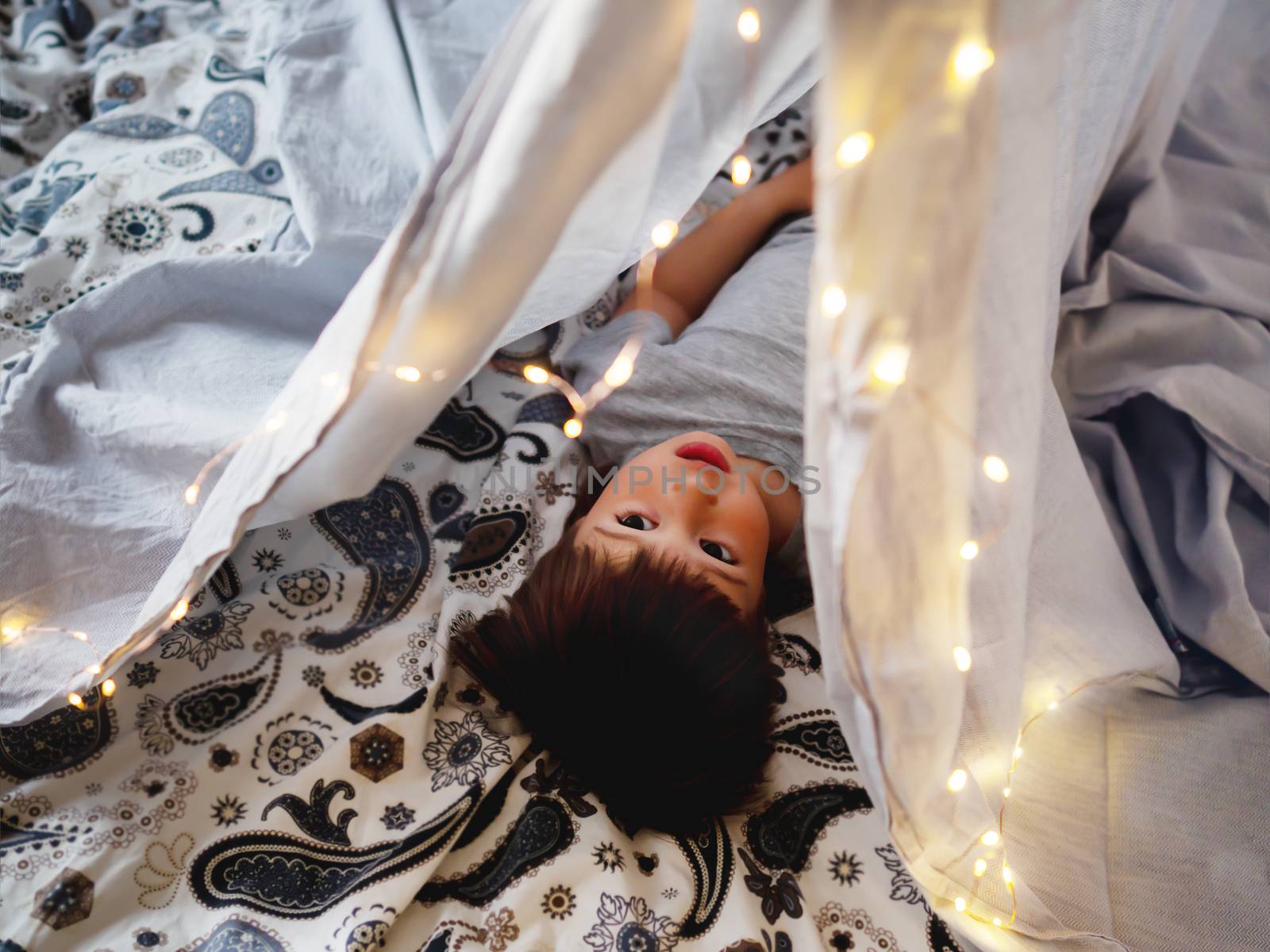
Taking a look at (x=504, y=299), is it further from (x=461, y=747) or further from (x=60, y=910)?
A: (x=60, y=910)

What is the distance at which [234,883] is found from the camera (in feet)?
2.09

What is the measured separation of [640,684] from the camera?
0.74 metres

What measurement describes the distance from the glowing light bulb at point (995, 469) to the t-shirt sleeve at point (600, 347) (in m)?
0.50

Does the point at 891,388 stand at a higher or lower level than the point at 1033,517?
higher

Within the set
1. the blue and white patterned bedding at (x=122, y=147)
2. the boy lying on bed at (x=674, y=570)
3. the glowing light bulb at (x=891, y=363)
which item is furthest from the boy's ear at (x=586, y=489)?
the glowing light bulb at (x=891, y=363)

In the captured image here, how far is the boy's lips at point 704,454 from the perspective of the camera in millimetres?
884

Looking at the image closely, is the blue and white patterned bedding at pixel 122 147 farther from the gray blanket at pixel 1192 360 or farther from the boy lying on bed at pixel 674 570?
the gray blanket at pixel 1192 360

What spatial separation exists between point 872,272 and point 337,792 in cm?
58

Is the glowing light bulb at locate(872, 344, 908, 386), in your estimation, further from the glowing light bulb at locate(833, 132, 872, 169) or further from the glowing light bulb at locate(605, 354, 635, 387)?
the glowing light bulb at locate(605, 354, 635, 387)

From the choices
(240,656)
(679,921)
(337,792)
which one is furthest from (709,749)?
(240,656)

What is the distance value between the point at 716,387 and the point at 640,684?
377mm

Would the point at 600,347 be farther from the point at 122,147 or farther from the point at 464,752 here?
the point at 122,147

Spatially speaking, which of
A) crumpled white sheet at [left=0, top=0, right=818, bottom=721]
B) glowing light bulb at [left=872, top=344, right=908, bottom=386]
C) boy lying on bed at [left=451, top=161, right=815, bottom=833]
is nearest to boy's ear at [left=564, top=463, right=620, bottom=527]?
boy lying on bed at [left=451, top=161, right=815, bottom=833]

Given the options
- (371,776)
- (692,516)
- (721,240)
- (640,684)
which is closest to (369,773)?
(371,776)
